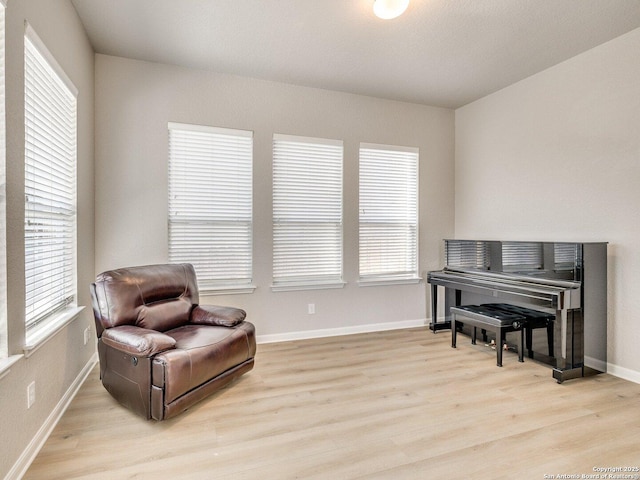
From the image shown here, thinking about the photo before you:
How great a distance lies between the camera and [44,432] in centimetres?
210

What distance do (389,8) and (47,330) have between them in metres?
3.03

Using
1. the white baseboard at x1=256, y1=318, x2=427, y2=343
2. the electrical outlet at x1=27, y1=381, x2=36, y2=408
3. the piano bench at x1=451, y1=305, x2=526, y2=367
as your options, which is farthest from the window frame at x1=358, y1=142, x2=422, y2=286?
the electrical outlet at x1=27, y1=381, x2=36, y2=408

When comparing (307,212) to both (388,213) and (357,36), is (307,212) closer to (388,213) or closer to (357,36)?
(388,213)

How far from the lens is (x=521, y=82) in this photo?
395cm

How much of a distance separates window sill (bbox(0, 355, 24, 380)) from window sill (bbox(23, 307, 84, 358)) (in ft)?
0.41

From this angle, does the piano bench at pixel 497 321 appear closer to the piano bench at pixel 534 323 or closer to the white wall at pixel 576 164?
the piano bench at pixel 534 323

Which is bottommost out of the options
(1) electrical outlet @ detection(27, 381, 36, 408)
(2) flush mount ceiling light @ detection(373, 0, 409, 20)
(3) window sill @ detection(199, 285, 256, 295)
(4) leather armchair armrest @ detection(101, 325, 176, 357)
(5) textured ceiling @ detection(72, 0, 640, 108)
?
(1) electrical outlet @ detection(27, 381, 36, 408)

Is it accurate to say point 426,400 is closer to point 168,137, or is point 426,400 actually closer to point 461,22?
point 461,22

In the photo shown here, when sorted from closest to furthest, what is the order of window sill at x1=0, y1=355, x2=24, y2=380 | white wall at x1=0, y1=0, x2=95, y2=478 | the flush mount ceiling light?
window sill at x1=0, y1=355, x2=24, y2=380 < white wall at x1=0, y1=0, x2=95, y2=478 < the flush mount ceiling light

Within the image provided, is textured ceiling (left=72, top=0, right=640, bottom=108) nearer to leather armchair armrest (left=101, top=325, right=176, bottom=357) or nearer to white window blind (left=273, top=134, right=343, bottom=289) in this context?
white window blind (left=273, top=134, right=343, bottom=289)

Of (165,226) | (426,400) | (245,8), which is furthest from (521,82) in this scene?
(165,226)

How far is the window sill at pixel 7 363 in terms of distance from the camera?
162 cm

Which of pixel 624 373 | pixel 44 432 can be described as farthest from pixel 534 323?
pixel 44 432

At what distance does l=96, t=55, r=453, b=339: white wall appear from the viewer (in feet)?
11.4
